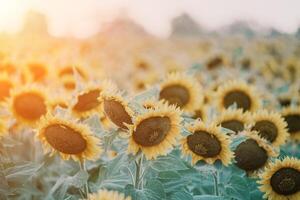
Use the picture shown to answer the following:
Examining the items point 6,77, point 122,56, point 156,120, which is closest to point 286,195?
point 156,120

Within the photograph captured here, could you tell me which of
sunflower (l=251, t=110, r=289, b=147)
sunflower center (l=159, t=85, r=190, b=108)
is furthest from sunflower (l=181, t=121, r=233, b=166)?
sunflower center (l=159, t=85, r=190, b=108)

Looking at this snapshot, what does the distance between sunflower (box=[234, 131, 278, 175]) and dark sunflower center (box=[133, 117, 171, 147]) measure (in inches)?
21.4

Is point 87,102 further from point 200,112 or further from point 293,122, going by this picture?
point 293,122

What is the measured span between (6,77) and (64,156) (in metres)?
1.76

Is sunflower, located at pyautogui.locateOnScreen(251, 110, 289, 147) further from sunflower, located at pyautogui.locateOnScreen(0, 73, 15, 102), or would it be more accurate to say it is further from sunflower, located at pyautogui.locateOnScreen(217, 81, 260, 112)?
sunflower, located at pyautogui.locateOnScreen(0, 73, 15, 102)

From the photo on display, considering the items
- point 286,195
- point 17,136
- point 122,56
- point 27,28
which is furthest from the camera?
point 27,28

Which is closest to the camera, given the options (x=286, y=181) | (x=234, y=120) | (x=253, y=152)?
(x=286, y=181)

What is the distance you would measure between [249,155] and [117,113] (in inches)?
30.7

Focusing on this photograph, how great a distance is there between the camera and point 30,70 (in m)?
5.80

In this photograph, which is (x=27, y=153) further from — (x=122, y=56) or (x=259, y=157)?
(x=122, y=56)

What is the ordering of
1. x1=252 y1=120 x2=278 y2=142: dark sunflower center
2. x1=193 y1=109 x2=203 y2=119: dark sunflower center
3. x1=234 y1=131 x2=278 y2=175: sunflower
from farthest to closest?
1. x1=193 y1=109 x2=203 y2=119: dark sunflower center
2. x1=252 y1=120 x2=278 y2=142: dark sunflower center
3. x1=234 y1=131 x2=278 y2=175: sunflower

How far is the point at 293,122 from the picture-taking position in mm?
4484

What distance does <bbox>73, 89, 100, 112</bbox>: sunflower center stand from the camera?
359 centimetres

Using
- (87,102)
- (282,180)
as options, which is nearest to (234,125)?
(282,180)
